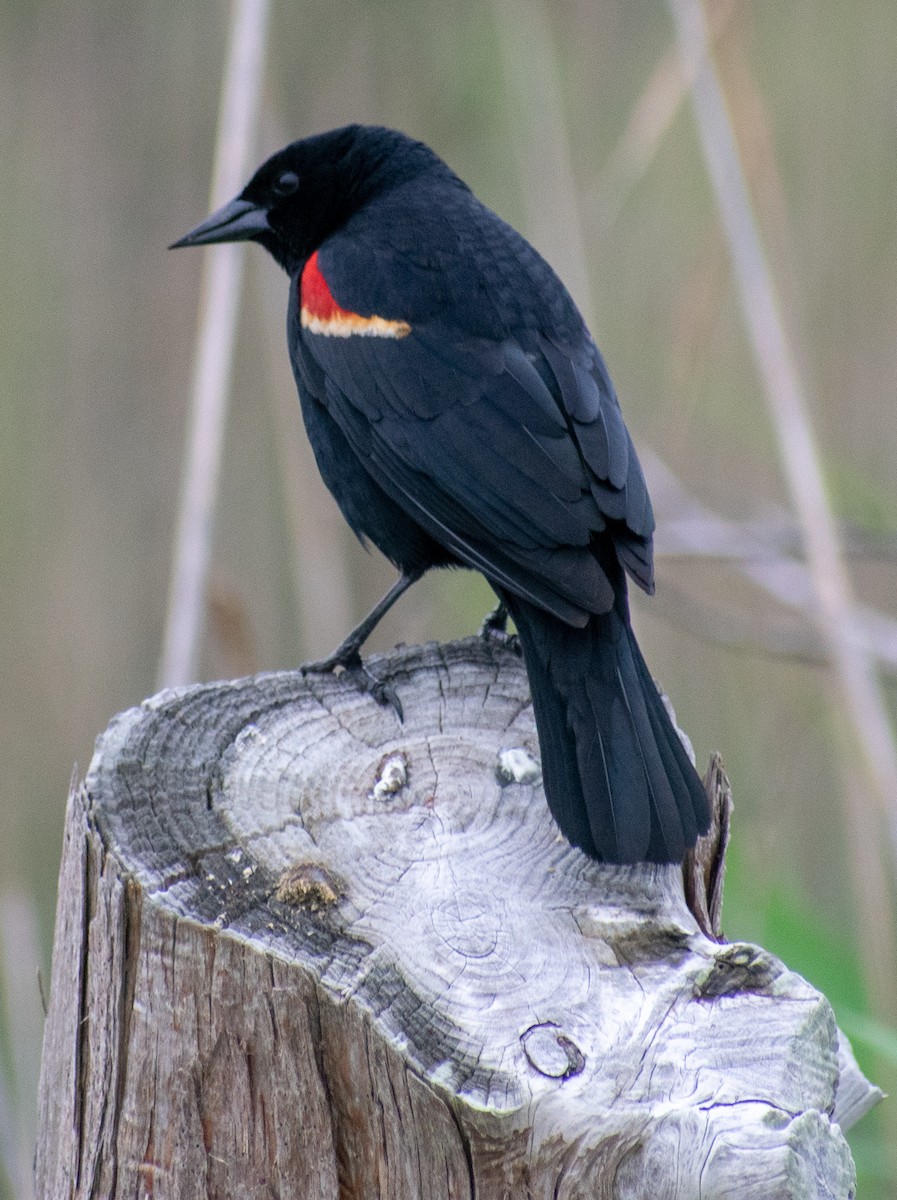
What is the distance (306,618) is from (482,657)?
0.94 meters

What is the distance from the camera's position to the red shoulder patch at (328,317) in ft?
6.40

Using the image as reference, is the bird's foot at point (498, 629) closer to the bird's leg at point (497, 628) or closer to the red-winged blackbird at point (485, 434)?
the bird's leg at point (497, 628)

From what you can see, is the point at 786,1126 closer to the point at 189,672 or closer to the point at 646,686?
the point at 646,686

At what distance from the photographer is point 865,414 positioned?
311cm

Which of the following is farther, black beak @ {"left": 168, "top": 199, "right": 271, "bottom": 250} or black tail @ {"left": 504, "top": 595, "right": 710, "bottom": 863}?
black beak @ {"left": 168, "top": 199, "right": 271, "bottom": 250}

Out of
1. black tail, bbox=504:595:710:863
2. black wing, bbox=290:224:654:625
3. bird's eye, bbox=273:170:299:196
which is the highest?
bird's eye, bbox=273:170:299:196

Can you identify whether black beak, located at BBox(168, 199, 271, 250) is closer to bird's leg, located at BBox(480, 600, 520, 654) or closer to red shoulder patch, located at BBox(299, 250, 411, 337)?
red shoulder patch, located at BBox(299, 250, 411, 337)

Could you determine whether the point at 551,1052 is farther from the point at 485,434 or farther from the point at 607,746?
the point at 485,434

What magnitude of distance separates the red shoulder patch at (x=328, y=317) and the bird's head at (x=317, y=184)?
25 cm

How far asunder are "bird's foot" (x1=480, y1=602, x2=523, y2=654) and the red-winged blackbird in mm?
117

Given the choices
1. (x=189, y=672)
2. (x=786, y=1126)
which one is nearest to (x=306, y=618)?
(x=189, y=672)

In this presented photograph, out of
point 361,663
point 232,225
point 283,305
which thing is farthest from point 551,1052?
point 283,305

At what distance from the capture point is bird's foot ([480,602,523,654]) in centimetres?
194

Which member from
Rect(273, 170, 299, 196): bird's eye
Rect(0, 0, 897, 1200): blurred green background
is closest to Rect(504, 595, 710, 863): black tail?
Rect(0, 0, 897, 1200): blurred green background
